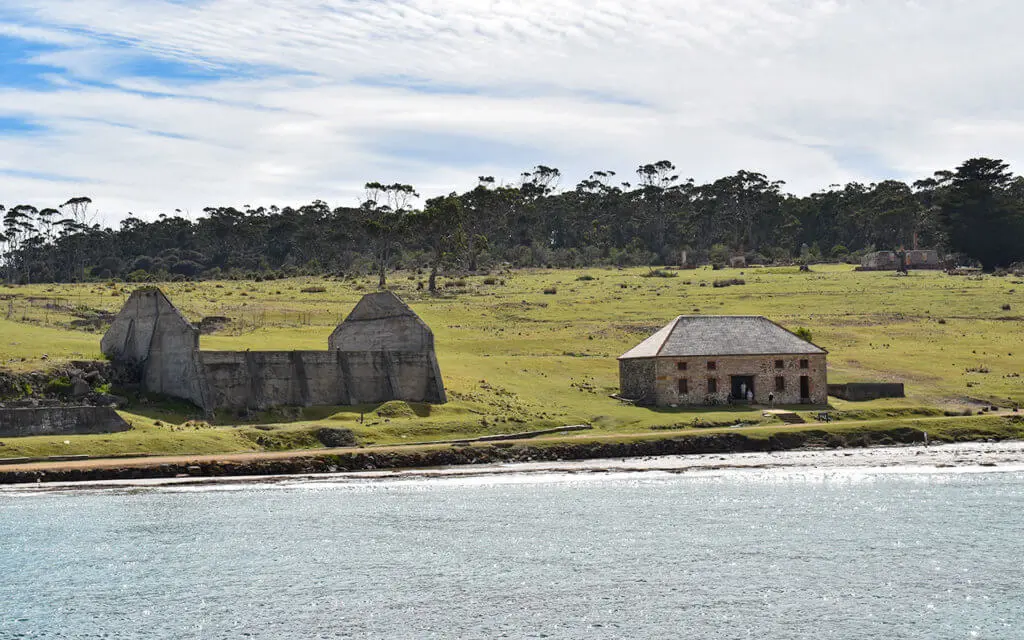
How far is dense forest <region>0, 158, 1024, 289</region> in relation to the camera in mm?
127125

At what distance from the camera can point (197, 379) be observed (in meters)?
52.5

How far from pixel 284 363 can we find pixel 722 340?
70.0 ft

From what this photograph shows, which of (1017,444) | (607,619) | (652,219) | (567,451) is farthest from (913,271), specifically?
(607,619)

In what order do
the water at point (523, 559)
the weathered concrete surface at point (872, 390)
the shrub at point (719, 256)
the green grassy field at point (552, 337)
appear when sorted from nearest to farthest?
1. the water at point (523, 559)
2. the green grassy field at point (552, 337)
3. the weathered concrete surface at point (872, 390)
4. the shrub at point (719, 256)

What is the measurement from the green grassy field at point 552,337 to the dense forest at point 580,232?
11597mm

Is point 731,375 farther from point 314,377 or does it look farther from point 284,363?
point 284,363

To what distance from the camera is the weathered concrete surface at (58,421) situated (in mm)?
46781

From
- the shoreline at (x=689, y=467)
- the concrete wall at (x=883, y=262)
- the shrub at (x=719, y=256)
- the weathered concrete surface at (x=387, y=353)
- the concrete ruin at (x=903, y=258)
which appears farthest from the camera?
the shrub at (x=719, y=256)

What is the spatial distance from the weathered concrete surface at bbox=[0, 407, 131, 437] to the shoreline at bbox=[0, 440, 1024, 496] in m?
5.18

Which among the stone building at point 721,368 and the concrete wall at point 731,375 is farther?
the stone building at point 721,368

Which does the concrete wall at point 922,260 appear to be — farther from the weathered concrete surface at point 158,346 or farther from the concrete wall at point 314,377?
the weathered concrete surface at point 158,346

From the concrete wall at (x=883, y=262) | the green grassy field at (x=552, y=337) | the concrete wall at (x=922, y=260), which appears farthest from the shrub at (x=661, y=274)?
the concrete wall at (x=922, y=260)

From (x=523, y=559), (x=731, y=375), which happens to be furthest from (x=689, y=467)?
(x=523, y=559)

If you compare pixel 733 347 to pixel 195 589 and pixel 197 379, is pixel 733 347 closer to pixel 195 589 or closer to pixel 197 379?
pixel 197 379
